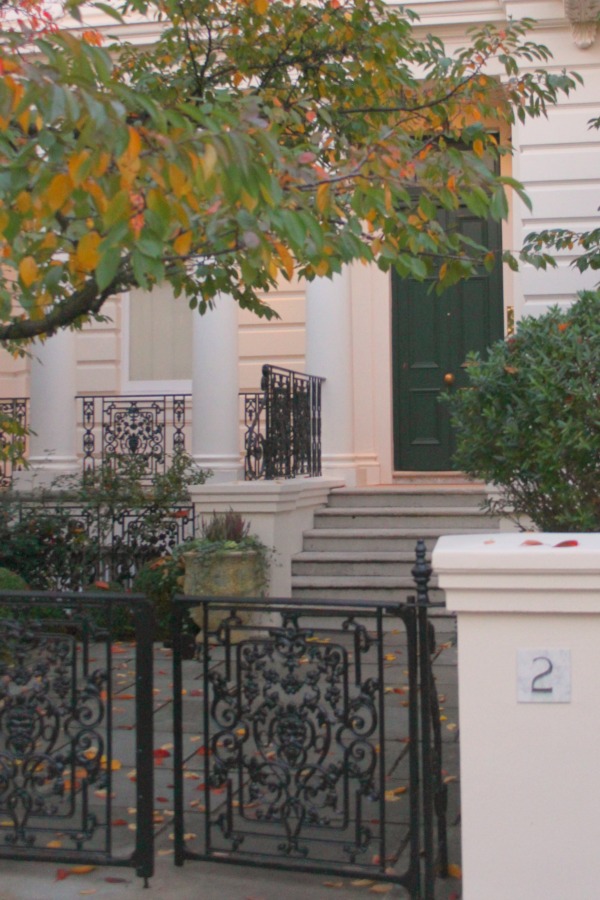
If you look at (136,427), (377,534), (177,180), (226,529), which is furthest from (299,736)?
(136,427)

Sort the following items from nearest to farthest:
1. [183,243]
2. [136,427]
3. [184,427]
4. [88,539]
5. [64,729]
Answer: [183,243], [64,729], [88,539], [136,427], [184,427]

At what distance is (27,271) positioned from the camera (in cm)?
381

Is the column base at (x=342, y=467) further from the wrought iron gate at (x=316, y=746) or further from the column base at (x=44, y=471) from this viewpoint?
the wrought iron gate at (x=316, y=746)

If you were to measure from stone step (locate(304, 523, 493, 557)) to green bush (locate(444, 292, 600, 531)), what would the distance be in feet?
16.9

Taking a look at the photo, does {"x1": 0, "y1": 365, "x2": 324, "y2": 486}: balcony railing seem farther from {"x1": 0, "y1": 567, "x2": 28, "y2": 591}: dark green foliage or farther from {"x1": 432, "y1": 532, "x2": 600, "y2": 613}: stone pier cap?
{"x1": 432, "y1": 532, "x2": 600, "y2": 613}: stone pier cap

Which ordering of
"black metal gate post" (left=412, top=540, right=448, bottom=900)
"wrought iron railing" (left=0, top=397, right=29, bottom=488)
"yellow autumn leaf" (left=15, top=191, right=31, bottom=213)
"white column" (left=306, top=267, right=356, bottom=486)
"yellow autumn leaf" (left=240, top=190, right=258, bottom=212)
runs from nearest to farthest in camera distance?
"yellow autumn leaf" (left=240, top=190, right=258, bottom=212) → "yellow autumn leaf" (left=15, top=191, right=31, bottom=213) → "black metal gate post" (left=412, top=540, right=448, bottom=900) → "wrought iron railing" (left=0, top=397, right=29, bottom=488) → "white column" (left=306, top=267, right=356, bottom=486)

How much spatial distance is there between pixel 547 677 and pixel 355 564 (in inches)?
268

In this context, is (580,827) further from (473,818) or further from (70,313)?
(70,313)

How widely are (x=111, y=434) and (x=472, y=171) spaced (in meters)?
8.30

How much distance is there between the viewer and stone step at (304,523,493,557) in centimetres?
1045

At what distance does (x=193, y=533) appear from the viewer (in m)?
10.8

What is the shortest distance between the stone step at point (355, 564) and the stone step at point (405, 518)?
0.49 m

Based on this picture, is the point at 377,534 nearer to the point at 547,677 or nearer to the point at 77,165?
the point at 547,677

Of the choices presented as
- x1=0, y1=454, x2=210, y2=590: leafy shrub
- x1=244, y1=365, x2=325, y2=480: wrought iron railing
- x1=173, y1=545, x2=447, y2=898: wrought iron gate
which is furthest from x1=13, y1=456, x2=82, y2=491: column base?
x1=173, y1=545, x2=447, y2=898: wrought iron gate
